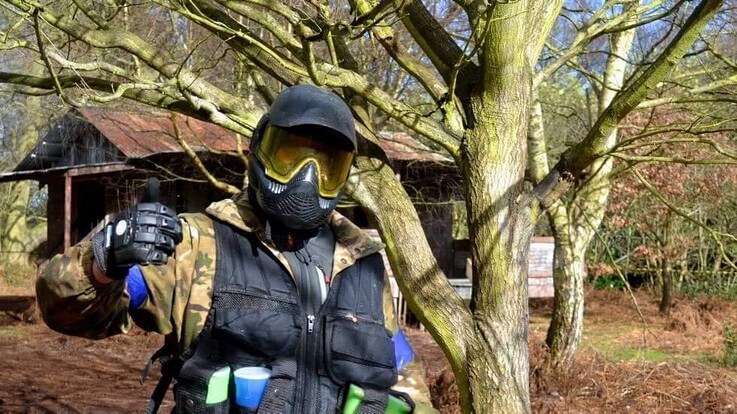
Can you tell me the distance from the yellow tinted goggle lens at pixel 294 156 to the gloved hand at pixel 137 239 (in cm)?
54

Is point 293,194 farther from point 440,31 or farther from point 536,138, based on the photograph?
point 536,138

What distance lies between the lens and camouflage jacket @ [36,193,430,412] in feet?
6.57

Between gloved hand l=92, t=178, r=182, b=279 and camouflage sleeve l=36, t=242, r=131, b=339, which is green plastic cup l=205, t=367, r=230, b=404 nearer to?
camouflage sleeve l=36, t=242, r=131, b=339

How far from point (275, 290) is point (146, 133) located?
40.6 feet

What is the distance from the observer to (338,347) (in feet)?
7.53

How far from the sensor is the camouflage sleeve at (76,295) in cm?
199

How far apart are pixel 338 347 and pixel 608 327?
44.5ft

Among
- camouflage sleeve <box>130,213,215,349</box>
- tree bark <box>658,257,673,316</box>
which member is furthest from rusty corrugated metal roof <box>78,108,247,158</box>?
camouflage sleeve <box>130,213,215,349</box>

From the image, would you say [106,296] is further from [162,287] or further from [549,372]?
[549,372]

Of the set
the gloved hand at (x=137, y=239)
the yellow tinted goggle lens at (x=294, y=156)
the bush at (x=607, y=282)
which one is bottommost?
the bush at (x=607, y=282)

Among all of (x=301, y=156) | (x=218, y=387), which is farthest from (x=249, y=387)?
(x=301, y=156)

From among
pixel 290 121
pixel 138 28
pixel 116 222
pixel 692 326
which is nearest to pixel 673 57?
pixel 290 121

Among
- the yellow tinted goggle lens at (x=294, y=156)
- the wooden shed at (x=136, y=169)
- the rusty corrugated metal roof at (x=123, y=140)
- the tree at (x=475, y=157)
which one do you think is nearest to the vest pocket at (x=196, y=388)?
the yellow tinted goggle lens at (x=294, y=156)

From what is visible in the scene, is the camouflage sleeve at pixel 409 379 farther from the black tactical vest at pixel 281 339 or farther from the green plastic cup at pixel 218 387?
the green plastic cup at pixel 218 387
